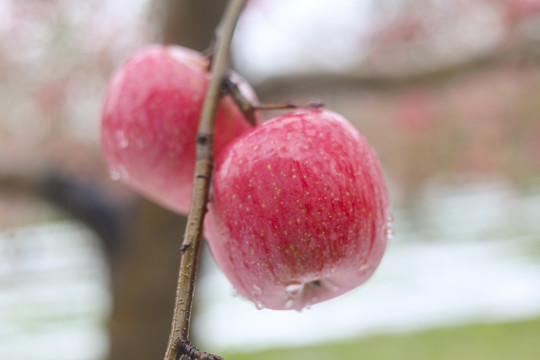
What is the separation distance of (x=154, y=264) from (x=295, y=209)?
1634mm

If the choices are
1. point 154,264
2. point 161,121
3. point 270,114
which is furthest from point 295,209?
point 270,114

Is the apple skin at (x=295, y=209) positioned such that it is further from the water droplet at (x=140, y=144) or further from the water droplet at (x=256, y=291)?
the water droplet at (x=140, y=144)

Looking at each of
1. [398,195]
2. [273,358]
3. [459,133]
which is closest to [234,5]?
[273,358]

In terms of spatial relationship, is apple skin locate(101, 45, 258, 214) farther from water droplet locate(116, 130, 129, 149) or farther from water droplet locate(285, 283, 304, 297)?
water droplet locate(285, 283, 304, 297)

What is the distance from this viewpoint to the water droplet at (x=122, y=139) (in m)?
0.74

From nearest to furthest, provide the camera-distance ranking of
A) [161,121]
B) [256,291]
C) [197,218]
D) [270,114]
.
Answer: [197,218] < [256,291] < [161,121] < [270,114]

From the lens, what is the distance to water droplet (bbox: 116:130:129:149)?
740 millimetres

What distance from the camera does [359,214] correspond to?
0.57 m

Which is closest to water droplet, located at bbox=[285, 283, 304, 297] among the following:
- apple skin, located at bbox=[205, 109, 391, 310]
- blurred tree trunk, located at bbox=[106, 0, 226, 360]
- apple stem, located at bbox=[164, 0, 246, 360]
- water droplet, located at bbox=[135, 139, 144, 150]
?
apple skin, located at bbox=[205, 109, 391, 310]

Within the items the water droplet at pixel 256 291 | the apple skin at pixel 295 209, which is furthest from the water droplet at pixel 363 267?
the water droplet at pixel 256 291

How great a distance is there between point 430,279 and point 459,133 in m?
2.45

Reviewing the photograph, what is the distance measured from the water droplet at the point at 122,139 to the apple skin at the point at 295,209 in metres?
0.17

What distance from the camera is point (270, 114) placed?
3.92 meters

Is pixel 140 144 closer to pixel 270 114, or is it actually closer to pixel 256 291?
pixel 256 291
